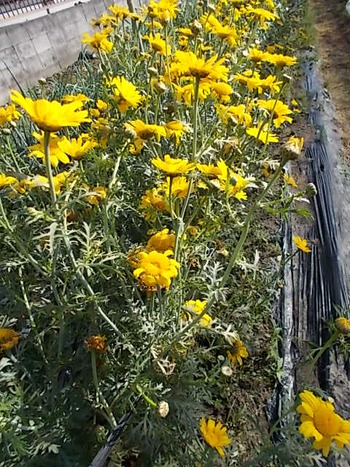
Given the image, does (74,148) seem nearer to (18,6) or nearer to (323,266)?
(323,266)

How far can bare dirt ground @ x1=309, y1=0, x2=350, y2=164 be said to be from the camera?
11.9 ft

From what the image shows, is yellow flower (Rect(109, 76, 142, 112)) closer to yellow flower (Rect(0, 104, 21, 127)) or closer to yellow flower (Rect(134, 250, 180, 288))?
yellow flower (Rect(0, 104, 21, 127))

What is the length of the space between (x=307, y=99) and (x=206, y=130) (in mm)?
2071

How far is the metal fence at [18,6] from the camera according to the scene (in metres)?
5.24

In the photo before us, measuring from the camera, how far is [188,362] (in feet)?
4.24

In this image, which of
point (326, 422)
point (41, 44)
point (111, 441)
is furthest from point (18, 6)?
point (326, 422)

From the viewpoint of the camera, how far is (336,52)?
5039 millimetres

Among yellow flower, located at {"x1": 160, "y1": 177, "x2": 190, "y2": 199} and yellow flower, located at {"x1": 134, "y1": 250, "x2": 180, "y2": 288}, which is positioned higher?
yellow flower, located at {"x1": 160, "y1": 177, "x2": 190, "y2": 199}

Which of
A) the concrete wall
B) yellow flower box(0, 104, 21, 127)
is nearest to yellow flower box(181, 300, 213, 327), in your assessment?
yellow flower box(0, 104, 21, 127)

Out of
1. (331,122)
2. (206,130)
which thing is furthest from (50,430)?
(331,122)

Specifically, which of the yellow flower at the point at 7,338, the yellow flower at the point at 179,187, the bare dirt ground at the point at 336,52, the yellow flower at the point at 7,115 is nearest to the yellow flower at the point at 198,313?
the yellow flower at the point at 179,187

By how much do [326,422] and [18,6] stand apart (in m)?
5.85

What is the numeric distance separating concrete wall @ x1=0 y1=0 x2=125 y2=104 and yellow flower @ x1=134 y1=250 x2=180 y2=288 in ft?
10.0

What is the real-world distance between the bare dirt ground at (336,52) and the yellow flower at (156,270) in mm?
2320
